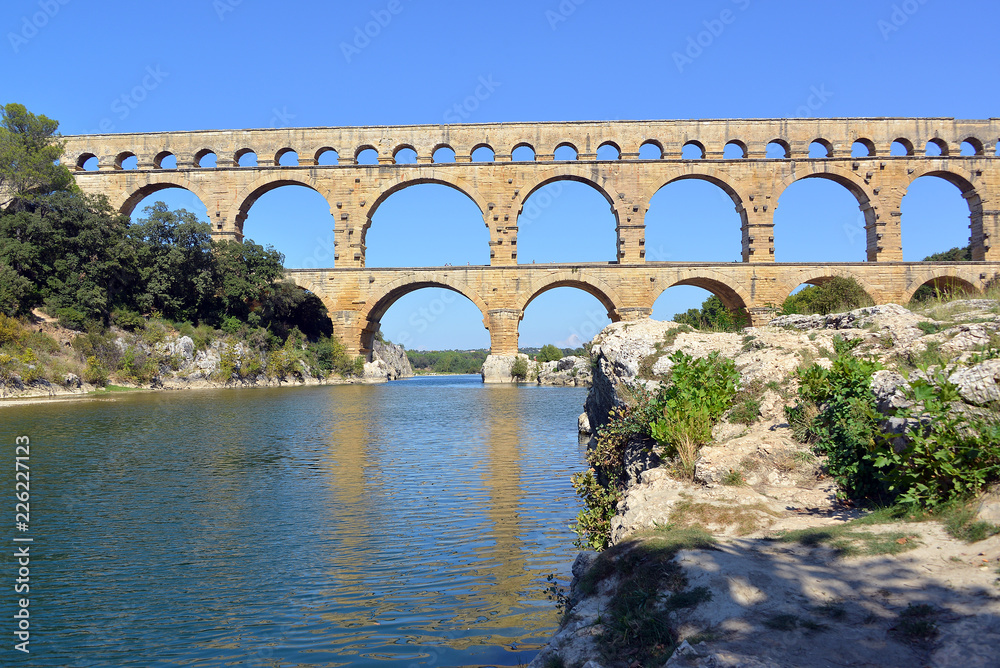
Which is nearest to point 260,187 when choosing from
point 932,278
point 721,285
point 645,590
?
point 721,285

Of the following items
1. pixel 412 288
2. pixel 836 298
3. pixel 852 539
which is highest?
pixel 412 288

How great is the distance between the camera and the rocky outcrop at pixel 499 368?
108 feet

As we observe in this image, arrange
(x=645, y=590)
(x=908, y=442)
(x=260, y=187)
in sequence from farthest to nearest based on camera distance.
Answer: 1. (x=260, y=187)
2. (x=908, y=442)
3. (x=645, y=590)

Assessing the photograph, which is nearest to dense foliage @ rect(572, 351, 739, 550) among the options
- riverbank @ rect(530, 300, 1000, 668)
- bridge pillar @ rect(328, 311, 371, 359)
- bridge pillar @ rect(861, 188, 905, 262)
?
riverbank @ rect(530, 300, 1000, 668)

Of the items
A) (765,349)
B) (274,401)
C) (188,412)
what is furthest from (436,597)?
(274,401)

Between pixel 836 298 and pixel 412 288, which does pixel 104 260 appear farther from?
pixel 836 298

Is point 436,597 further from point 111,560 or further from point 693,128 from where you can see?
point 693,128

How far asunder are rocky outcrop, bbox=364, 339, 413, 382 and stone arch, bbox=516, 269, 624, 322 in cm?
926

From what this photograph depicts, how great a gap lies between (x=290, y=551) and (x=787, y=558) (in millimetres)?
3658

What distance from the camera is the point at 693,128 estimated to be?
32.5 metres

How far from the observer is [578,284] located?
105ft

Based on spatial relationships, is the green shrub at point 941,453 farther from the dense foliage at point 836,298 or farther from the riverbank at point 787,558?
the dense foliage at point 836,298

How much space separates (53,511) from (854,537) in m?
6.93

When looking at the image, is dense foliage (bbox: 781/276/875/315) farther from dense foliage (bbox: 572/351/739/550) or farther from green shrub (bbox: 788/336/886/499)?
green shrub (bbox: 788/336/886/499)
